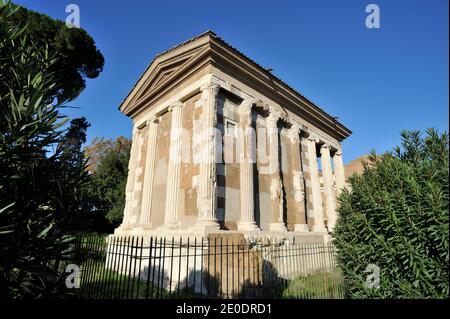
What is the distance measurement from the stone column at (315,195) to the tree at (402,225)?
9453 millimetres

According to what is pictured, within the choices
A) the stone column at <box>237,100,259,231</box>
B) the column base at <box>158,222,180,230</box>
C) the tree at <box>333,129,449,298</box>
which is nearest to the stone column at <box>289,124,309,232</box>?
the stone column at <box>237,100,259,231</box>

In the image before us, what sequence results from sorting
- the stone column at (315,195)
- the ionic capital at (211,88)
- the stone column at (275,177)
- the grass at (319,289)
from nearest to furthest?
the grass at (319,289), the ionic capital at (211,88), the stone column at (275,177), the stone column at (315,195)

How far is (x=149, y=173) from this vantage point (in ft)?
39.1

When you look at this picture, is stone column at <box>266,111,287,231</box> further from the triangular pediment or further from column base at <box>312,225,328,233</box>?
the triangular pediment

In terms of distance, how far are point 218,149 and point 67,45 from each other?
51.9 ft

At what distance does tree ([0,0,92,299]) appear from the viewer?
375 centimetres

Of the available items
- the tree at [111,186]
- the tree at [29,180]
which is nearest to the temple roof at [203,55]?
the tree at [29,180]

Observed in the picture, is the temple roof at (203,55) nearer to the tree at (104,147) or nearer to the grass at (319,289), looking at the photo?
the grass at (319,289)

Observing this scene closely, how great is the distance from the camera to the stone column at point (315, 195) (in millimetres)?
13277

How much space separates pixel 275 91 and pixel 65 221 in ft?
33.3

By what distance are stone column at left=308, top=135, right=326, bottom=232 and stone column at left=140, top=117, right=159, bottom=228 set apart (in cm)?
816

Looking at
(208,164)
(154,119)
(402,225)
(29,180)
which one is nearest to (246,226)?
(208,164)
